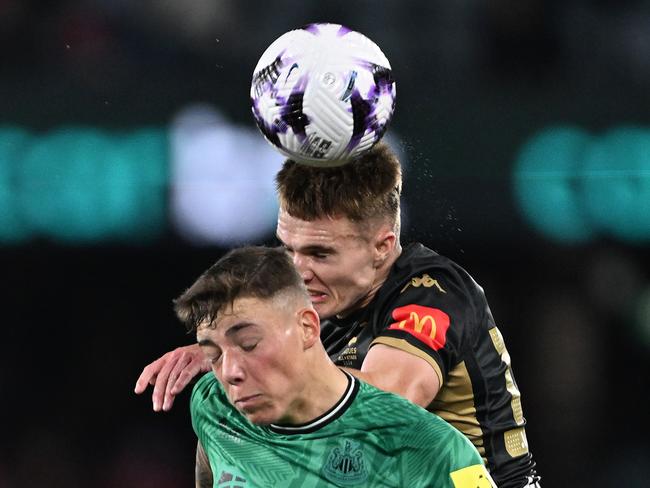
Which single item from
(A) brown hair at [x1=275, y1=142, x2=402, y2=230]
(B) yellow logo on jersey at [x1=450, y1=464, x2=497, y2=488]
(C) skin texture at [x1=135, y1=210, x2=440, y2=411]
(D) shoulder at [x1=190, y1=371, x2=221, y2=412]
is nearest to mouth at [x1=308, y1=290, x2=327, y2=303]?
(C) skin texture at [x1=135, y1=210, x2=440, y2=411]

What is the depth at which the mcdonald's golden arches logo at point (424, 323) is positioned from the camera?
12.1 ft

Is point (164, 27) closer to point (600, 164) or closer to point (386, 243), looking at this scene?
point (600, 164)

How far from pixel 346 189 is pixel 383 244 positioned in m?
0.21

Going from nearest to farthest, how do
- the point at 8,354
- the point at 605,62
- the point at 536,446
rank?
1. the point at 536,446
2. the point at 8,354
3. the point at 605,62

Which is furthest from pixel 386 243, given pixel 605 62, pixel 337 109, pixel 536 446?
pixel 605 62

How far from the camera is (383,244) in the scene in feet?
13.0

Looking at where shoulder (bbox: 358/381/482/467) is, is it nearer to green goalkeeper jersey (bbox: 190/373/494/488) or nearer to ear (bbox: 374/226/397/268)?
green goalkeeper jersey (bbox: 190/373/494/488)

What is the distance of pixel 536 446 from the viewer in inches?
279

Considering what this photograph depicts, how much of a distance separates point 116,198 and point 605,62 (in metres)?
3.17

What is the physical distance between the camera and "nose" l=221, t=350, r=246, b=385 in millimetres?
2926

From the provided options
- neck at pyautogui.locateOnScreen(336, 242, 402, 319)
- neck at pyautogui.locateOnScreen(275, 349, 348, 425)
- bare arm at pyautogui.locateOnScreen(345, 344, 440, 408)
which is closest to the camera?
neck at pyautogui.locateOnScreen(275, 349, 348, 425)

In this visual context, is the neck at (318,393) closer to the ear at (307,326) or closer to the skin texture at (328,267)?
the ear at (307,326)

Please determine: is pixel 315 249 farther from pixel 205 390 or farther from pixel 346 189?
pixel 205 390

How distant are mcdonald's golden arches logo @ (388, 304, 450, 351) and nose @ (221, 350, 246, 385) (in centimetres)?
87
